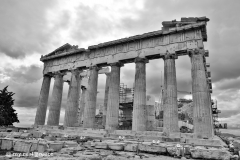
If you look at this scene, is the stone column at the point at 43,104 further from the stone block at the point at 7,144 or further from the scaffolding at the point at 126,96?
the stone block at the point at 7,144

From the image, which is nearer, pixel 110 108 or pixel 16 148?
pixel 16 148

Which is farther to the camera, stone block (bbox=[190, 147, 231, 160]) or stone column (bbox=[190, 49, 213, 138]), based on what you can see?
stone column (bbox=[190, 49, 213, 138])

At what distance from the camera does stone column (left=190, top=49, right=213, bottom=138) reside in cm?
1592

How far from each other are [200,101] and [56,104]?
20.0 m

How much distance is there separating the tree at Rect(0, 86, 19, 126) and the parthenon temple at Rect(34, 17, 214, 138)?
5.98 m

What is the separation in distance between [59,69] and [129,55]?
1259 centimetres

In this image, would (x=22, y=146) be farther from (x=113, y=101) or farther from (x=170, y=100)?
(x=170, y=100)

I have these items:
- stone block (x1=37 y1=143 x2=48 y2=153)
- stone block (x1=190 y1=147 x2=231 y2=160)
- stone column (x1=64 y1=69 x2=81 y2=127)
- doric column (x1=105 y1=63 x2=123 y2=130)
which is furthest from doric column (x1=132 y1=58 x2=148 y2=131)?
stone block (x1=37 y1=143 x2=48 y2=153)

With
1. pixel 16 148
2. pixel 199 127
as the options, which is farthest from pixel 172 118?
pixel 16 148

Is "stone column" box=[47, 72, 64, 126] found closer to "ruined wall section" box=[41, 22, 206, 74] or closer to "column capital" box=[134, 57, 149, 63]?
"ruined wall section" box=[41, 22, 206, 74]

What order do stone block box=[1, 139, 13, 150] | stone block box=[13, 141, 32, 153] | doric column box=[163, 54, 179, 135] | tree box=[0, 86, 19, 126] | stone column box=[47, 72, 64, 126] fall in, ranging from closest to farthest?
stone block box=[13, 141, 32, 153]
stone block box=[1, 139, 13, 150]
doric column box=[163, 54, 179, 135]
stone column box=[47, 72, 64, 126]
tree box=[0, 86, 19, 126]

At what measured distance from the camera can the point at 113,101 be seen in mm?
21484

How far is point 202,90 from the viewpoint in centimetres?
1702

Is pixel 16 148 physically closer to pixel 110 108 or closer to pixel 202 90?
pixel 110 108
